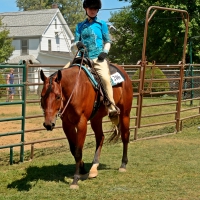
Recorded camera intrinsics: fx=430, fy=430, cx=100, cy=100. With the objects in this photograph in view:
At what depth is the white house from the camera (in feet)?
131

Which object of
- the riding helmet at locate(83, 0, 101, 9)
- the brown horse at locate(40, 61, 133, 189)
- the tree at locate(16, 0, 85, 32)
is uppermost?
the tree at locate(16, 0, 85, 32)

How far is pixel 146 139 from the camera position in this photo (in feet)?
32.1

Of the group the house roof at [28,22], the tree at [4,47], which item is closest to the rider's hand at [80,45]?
the tree at [4,47]

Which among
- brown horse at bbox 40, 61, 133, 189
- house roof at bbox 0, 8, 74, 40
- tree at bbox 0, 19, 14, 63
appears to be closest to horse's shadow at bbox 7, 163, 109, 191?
brown horse at bbox 40, 61, 133, 189

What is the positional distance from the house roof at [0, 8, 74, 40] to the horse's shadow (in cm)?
3691

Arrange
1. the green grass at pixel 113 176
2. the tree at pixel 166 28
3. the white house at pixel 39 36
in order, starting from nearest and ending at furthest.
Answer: the green grass at pixel 113 176, the tree at pixel 166 28, the white house at pixel 39 36

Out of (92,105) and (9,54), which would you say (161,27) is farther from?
(92,105)

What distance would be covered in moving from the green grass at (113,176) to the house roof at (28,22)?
35772 mm

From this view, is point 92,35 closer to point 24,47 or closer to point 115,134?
point 115,134

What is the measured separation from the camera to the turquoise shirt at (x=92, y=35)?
614cm

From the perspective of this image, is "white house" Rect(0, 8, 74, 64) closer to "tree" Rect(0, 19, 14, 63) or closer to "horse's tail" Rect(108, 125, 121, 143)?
"tree" Rect(0, 19, 14, 63)

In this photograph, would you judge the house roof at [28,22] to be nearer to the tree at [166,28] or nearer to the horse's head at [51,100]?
the tree at [166,28]

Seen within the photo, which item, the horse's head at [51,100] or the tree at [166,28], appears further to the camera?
the tree at [166,28]

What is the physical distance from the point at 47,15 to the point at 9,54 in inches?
358
